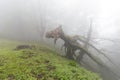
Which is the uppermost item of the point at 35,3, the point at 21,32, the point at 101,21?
the point at 35,3

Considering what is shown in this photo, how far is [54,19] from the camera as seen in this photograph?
86.3 ft

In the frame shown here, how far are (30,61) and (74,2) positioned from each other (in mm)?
21853

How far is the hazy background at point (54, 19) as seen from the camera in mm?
22312

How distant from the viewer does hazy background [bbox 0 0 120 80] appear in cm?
2231

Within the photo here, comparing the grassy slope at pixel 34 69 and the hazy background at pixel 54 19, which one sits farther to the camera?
the hazy background at pixel 54 19

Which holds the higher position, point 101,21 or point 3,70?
point 101,21

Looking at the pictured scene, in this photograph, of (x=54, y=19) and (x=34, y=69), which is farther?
(x=54, y=19)

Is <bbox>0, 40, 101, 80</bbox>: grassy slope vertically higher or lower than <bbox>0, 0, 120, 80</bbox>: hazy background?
lower

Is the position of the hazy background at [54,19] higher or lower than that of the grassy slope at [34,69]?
higher

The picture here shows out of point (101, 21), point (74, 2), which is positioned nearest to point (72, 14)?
point (74, 2)

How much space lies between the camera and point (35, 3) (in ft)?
94.9

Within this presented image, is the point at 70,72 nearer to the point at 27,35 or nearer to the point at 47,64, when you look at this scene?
the point at 47,64

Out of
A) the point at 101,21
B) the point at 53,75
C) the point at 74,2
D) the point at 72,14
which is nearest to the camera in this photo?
the point at 53,75

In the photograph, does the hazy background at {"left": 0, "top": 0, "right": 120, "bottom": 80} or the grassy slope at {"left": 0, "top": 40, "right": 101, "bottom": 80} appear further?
the hazy background at {"left": 0, "top": 0, "right": 120, "bottom": 80}
